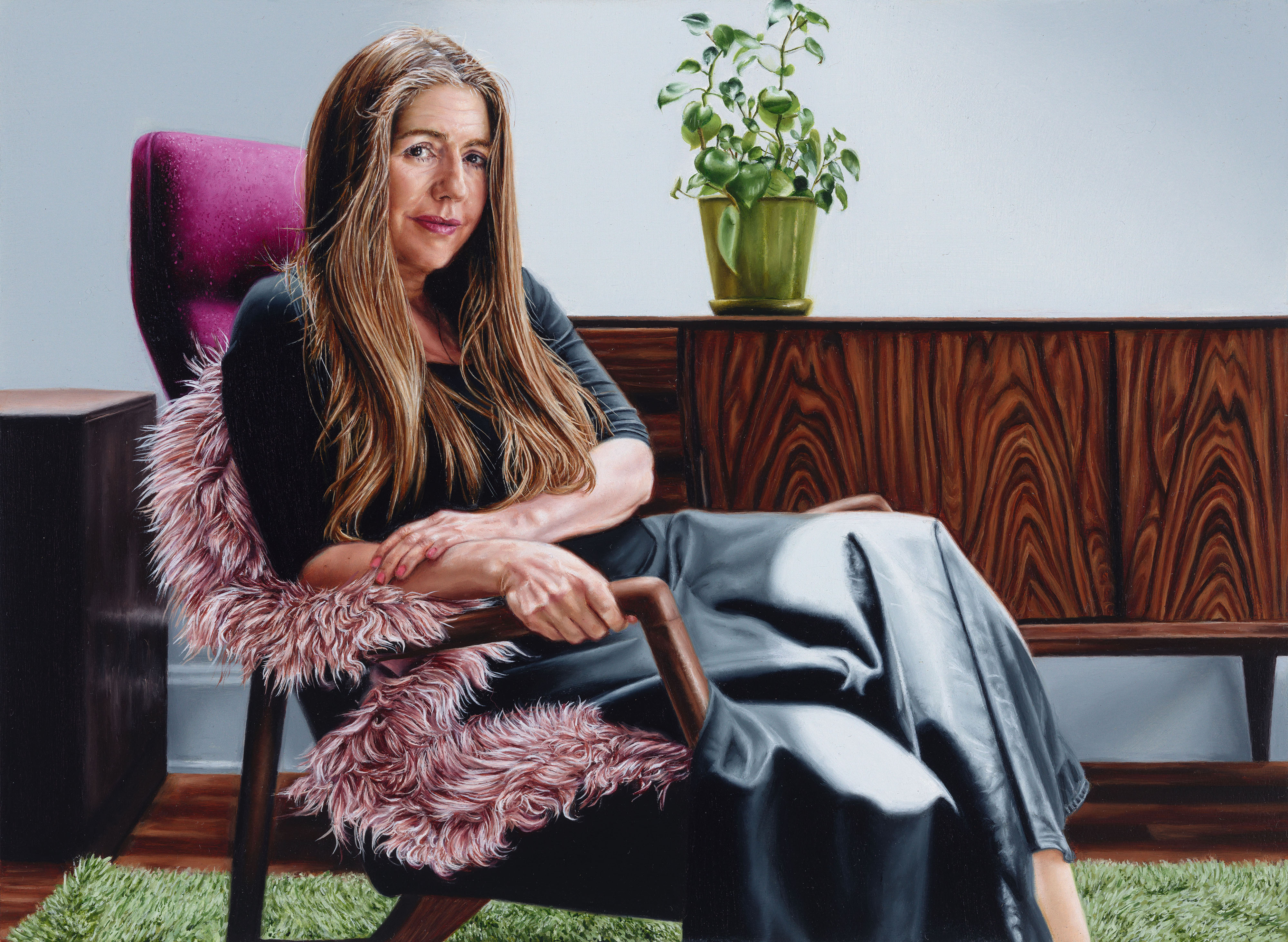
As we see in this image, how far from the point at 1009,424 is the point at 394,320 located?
1.02 metres

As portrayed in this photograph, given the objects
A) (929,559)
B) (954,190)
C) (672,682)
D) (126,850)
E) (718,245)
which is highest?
(954,190)

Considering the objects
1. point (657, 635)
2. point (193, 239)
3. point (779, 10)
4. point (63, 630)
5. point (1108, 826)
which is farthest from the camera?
point (1108, 826)

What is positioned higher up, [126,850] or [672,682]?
[672,682]

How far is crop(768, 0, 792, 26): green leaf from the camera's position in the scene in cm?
160

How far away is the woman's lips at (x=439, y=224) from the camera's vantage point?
1.26 m

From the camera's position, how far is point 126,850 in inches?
60.8

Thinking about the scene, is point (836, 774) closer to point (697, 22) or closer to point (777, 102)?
point (777, 102)

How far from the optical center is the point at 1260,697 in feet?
5.71

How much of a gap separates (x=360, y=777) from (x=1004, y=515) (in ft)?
3.61

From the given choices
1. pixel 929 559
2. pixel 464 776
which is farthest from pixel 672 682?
pixel 929 559

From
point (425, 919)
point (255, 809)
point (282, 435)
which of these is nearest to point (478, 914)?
point (425, 919)

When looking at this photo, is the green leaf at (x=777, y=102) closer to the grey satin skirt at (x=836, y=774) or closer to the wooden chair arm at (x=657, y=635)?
the grey satin skirt at (x=836, y=774)

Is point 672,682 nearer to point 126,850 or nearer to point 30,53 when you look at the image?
point 126,850

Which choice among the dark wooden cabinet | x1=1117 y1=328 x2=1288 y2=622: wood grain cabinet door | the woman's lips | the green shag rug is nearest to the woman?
the woman's lips
